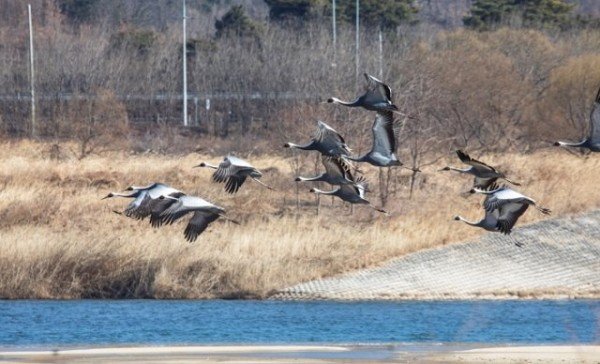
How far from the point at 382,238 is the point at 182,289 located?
6.01 m

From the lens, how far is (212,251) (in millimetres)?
37188

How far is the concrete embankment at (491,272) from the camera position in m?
37.9

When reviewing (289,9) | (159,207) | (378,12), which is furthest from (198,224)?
(289,9)

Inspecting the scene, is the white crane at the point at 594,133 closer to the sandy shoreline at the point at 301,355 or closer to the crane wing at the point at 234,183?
the sandy shoreline at the point at 301,355

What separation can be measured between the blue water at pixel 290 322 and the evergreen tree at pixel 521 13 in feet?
159

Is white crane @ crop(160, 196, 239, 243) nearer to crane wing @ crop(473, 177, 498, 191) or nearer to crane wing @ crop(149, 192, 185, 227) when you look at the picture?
crane wing @ crop(149, 192, 185, 227)

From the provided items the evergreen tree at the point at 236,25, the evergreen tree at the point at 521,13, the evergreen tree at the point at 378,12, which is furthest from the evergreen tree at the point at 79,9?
the evergreen tree at the point at 521,13

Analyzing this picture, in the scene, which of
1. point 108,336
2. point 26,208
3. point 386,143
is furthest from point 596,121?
point 26,208

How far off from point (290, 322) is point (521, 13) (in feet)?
180

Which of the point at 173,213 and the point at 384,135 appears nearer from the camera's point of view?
the point at 173,213

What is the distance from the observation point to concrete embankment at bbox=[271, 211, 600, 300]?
37875 mm

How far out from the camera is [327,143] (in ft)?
70.3

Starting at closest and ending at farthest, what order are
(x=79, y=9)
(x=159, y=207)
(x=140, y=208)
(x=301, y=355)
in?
(x=140, y=208) → (x=159, y=207) → (x=301, y=355) → (x=79, y=9)

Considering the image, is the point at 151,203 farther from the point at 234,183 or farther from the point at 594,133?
the point at 594,133
